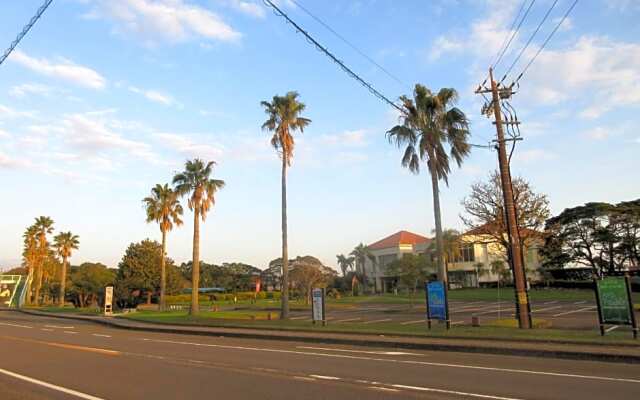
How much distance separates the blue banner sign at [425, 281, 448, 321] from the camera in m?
20.3

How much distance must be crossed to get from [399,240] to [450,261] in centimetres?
1278

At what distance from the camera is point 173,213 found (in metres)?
52.0

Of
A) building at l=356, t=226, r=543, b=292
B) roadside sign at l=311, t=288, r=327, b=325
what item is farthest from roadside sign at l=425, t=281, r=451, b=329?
building at l=356, t=226, r=543, b=292

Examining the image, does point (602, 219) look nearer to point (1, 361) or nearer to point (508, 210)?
point (508, 210)

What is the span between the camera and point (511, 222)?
2016 cm

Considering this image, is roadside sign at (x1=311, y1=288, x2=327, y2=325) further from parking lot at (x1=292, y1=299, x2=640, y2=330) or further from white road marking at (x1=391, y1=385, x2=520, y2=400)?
white road marking at (x1=391, y1=385, x2=520, y2=400)

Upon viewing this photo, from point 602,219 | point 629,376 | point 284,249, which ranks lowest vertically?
point 629,376

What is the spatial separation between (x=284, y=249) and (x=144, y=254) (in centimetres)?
3533

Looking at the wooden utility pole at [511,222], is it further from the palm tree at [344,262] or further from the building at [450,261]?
the palm tree at [344,262]

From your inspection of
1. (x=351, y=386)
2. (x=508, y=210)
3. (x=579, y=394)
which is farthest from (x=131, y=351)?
(x=508, y=210)

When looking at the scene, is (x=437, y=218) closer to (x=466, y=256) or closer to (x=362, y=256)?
(x=466, y=256)

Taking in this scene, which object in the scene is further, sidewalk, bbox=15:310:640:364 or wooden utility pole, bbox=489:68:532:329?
wooden utility pole, bbox=489:68:532:329

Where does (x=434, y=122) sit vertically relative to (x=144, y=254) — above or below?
above

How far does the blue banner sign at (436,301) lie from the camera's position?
20281mm
